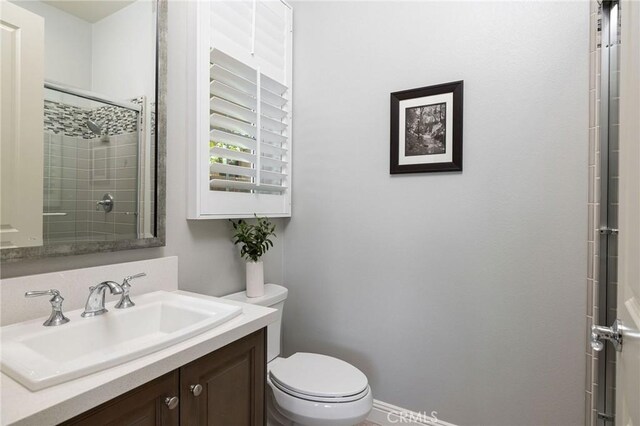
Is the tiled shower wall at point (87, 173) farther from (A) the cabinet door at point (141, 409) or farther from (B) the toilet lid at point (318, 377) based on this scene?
(B) the toilet lid at point (318, 377)

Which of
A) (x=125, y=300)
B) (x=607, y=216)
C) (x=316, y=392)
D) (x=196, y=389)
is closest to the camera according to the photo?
(x=196, y=389)

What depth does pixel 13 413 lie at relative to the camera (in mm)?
573

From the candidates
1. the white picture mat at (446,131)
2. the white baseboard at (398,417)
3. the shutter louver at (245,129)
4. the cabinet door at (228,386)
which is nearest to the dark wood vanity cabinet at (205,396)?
the cabinet door at (228,386)

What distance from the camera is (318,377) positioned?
1.44 meters

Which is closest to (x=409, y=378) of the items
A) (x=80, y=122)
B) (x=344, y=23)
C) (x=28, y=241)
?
(x=28, y=241)

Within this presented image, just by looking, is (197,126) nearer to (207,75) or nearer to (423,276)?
(207,75)

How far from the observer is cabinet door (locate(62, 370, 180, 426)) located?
2.24ft

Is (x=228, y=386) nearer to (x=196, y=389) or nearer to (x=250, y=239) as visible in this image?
(x=196, y=389)

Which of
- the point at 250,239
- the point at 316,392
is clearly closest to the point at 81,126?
the point at 250,239

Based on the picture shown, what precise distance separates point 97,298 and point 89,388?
18.3 inches

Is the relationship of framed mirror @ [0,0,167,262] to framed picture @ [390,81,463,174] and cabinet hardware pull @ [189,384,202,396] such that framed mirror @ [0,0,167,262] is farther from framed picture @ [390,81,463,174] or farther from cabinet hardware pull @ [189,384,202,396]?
framed picture @ [390,81,463,174]

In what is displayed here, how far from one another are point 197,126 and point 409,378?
1.60 m

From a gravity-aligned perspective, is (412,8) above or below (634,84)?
above

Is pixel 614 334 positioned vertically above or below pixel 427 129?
below
